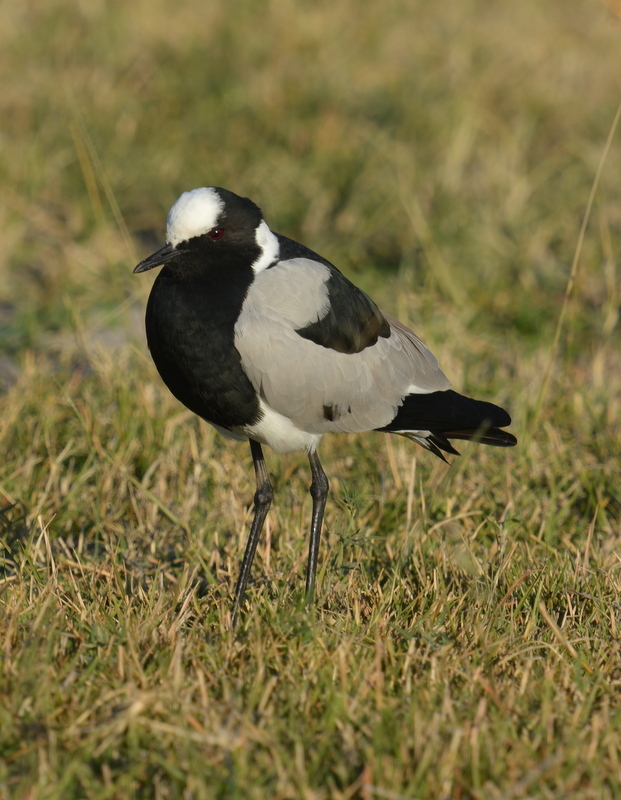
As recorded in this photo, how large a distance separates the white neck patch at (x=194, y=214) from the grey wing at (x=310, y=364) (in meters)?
0.22

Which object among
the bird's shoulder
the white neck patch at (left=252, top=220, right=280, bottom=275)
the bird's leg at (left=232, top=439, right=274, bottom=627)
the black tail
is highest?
the white neck patch at (left=252, top=220, right=280, bottom=275)

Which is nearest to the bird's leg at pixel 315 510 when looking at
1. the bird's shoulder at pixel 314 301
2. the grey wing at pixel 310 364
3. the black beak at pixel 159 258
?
the grey wing at pixel 310 364

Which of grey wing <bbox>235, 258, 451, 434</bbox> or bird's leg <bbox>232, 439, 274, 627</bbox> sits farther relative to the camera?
bird's leg <bbox>232, 439, 274, 627</bbox>

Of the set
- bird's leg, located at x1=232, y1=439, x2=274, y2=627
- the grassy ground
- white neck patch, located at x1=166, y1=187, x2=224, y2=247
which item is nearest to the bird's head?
white neck patch, located at x1=166, y1=187, x2=224, y2=247

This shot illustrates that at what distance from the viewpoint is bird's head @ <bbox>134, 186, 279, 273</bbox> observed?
2.79 metres

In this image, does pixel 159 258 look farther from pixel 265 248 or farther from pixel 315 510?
pixel 315 510

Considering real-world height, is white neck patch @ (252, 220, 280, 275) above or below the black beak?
above

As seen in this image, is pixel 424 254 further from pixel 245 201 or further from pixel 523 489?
pixel 245 201

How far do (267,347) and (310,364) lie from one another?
174 mm

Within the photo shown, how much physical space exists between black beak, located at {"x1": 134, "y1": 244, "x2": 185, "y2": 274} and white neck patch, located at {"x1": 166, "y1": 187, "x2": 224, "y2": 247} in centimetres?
3

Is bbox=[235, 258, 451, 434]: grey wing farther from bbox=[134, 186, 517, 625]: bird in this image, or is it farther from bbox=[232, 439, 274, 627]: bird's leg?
bbox=[232, 439, 274, 627]: bird's leg

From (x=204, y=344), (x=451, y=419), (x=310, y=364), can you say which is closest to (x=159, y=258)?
(x=204, y=344)

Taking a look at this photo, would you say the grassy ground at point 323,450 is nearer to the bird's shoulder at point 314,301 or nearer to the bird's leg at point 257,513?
the bird's leg at point 257,513

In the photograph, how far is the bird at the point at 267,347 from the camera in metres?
2.74
